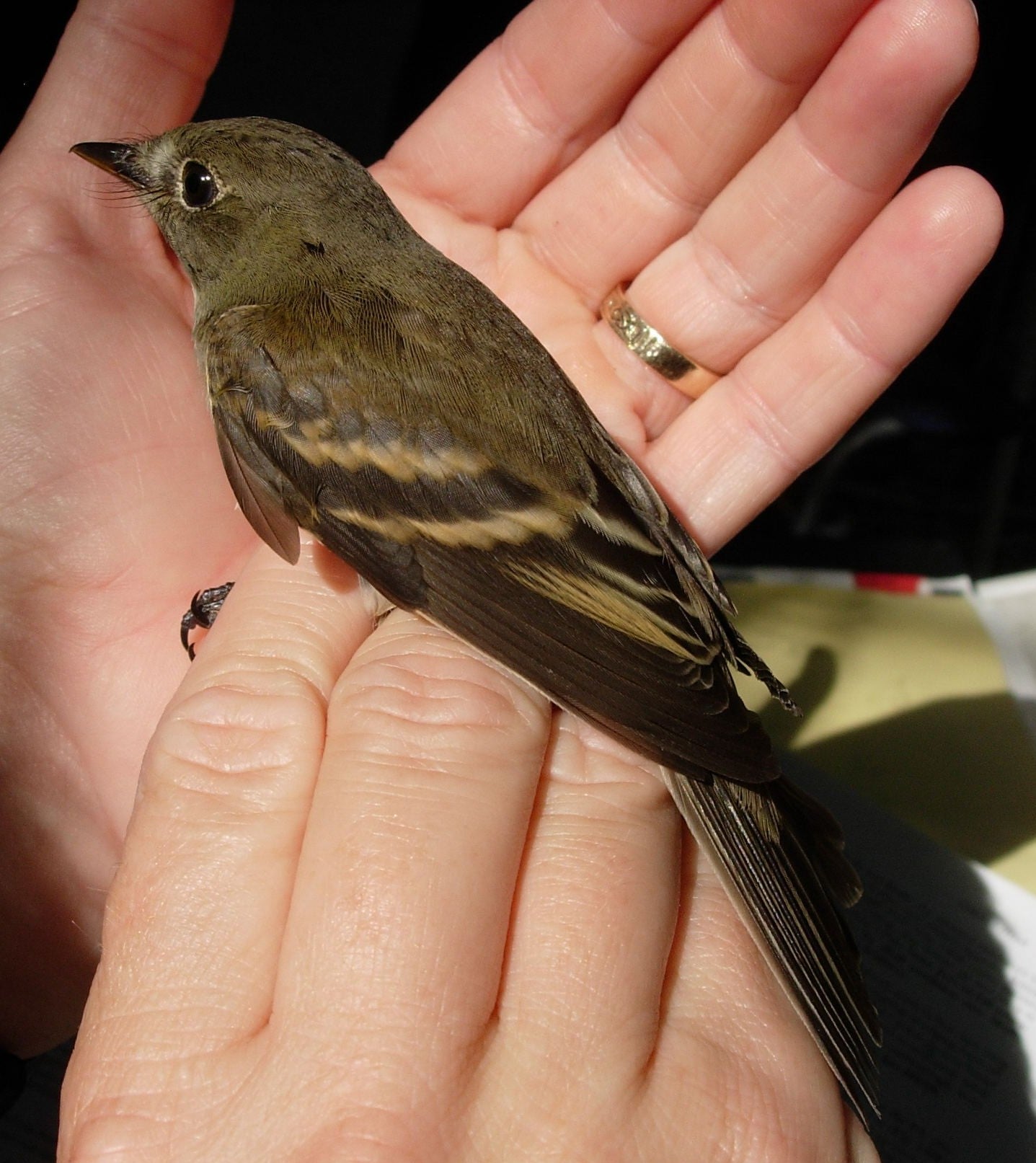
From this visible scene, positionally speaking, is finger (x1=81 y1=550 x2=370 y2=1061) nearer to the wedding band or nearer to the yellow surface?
the wedding band

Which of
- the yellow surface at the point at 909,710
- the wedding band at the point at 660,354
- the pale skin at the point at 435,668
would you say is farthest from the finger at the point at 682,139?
the yellow surface at the point at 909,710

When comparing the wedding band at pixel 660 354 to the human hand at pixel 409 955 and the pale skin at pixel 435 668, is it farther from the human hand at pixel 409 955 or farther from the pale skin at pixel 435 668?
the human hand at pixel 409 955

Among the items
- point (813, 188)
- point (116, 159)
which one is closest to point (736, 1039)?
point (813, 188)

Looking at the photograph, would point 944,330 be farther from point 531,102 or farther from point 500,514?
point 500,514

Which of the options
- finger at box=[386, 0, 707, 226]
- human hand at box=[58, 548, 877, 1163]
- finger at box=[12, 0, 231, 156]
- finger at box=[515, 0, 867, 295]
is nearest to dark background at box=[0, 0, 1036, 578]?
finger at box=[12, 0, 231, 156]

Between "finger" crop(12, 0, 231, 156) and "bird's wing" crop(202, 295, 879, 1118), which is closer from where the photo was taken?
"bird's wing" crop(202, 295, 879, 1118)
